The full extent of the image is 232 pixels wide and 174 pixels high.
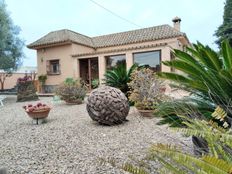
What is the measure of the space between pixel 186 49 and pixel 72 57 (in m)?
16.1

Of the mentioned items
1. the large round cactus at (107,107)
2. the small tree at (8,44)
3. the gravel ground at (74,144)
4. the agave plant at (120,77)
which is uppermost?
the small tree at (8,44)

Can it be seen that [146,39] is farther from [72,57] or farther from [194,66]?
[194,66]

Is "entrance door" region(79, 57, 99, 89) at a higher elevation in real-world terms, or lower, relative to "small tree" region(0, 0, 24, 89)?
lower

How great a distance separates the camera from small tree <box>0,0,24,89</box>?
14.2m

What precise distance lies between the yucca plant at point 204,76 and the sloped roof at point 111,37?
14131mm

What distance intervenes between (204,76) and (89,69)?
16.3 meters

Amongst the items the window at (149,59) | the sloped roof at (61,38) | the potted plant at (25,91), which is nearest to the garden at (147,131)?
the potted plant at (25,91)

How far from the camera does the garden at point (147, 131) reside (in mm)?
1399

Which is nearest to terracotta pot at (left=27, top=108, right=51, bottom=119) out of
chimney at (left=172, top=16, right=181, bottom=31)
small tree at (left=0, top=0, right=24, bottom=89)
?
small tree at (left=0, top=0, right=24, bottom=89)

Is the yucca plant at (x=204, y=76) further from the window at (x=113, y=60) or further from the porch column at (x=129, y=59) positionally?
the window at (x=113, y=60)

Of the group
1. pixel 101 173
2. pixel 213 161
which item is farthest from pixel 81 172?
pixel 213 161

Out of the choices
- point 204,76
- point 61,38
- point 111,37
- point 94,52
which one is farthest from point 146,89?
point 111,37

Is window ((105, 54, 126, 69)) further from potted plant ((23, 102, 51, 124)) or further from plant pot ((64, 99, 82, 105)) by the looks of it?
potted plant ((23, 102, 51, 124))

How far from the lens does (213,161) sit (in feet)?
3.08
